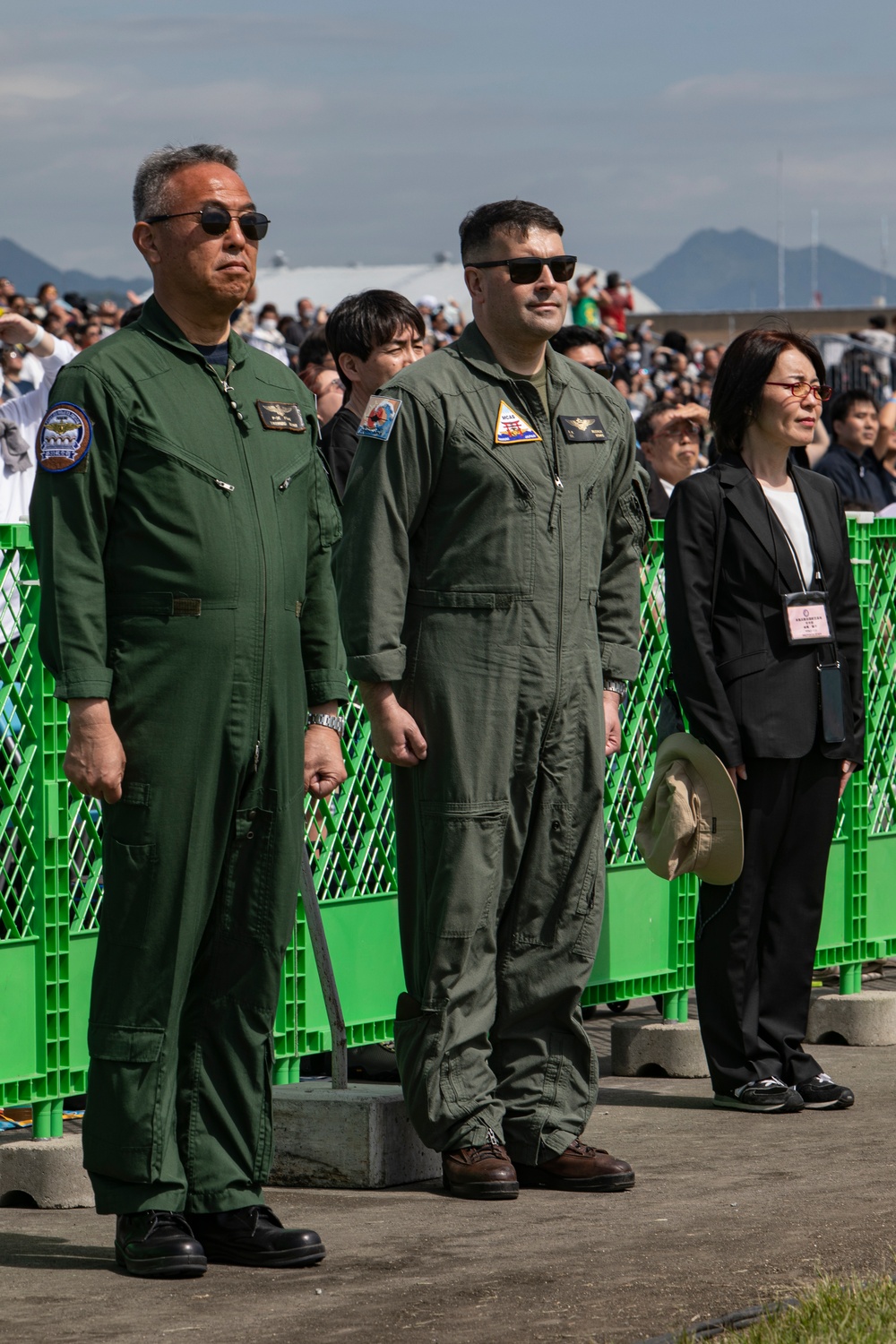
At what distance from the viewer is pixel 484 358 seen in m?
5.34

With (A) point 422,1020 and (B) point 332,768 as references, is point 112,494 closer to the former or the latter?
(B) point 332,768

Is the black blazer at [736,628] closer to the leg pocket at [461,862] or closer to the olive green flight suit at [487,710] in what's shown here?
the olive green flight suit at [487,710]

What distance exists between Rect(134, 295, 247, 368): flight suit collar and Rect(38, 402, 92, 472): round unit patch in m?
0.28

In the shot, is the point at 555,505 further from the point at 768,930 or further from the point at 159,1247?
the point at 159,1247

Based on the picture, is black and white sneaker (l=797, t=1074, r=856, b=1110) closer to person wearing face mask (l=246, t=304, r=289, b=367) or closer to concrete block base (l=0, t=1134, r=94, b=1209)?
concrete block base (l=0, t=1134, r=94, b=1209)

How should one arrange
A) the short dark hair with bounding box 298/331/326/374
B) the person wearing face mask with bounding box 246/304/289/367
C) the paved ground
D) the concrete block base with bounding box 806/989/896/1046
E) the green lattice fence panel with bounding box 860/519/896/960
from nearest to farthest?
the paved ground < the concrete block base with bounding box 806/989/896/1046 < the green lattice fence panel with bounding box 860/519/896/960 < the short dark hair with bounding box 298/331/326/374 < the person wearing face mask with bounding box 246/304/289/367

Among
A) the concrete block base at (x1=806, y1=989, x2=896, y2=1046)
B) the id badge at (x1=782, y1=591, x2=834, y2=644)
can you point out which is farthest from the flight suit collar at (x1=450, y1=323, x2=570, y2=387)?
the concrete block base at (x1=806, y1=989, x2=896, y2=1046)

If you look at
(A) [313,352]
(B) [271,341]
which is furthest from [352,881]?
(B) [271,341]

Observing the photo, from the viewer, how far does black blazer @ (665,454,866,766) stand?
20.3 ft

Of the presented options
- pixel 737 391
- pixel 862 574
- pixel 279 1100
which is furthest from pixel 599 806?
pixel 862 574

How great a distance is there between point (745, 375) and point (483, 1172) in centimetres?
254

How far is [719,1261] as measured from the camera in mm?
4570


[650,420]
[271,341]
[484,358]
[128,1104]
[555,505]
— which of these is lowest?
[128,1104]

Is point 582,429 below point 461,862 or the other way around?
the other way around
